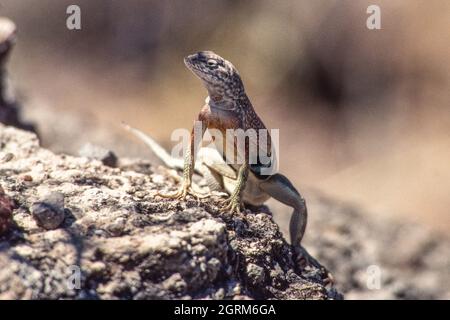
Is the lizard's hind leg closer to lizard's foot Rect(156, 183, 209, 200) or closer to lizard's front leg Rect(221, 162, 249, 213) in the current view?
lizard's front leg Rect(221, 162, 249, 213)

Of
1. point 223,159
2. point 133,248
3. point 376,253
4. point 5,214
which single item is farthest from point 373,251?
point 5,214

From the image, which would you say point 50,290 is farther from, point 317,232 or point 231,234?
point 317,232

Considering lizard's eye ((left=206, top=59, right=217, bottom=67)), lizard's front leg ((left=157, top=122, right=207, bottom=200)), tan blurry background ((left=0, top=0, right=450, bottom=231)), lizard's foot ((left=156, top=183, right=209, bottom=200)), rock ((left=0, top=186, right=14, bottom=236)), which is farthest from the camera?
tan blurry background ((left=0, top=0, right=450, bottom=231))

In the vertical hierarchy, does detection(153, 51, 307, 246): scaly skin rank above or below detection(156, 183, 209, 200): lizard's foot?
above

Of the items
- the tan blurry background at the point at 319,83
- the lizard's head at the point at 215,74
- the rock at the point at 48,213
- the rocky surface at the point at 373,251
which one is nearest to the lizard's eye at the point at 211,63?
the lizard's head at the point at 215,74

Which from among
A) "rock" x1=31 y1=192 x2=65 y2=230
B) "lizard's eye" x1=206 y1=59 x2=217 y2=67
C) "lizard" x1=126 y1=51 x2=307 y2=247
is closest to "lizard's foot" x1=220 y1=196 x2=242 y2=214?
"lizard" x1=126 y1=51 x2=307 y2=247

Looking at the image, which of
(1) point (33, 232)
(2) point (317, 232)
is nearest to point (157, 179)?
(1) point (33, 232)
